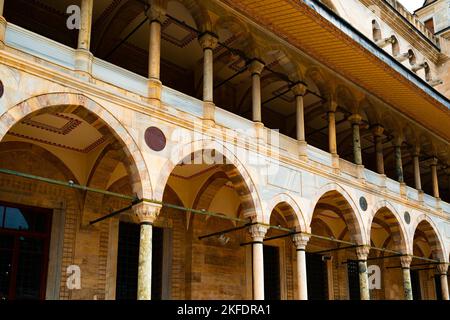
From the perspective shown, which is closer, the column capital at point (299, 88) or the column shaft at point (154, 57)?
the column shaft at point (154, 57)

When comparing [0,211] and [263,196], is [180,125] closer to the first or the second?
[263,196]

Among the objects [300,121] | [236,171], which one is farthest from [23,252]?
[300,121]

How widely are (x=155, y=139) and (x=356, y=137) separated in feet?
23.6

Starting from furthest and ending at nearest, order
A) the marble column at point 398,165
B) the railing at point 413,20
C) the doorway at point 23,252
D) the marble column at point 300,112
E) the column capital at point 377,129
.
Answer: the railing at point 413,20 → the marble column at point 398,165 → the column capital at point 377,129 → the marble column at point 300,112 → the doorway at point 23,252

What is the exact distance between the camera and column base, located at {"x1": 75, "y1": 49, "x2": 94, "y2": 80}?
8.83 metres

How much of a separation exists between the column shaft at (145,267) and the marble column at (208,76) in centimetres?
288

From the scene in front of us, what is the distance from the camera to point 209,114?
1079 centimetres

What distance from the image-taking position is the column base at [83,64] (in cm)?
883

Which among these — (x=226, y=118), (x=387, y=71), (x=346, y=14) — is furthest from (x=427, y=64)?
(x=226, y=118)

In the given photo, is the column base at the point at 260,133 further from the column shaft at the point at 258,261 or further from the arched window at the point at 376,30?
the arched window at the point at 376,30

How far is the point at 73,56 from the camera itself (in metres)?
8.97

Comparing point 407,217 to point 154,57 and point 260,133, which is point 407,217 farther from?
point 154,57

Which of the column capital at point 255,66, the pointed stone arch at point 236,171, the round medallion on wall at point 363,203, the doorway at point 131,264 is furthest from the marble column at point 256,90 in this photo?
the round medallion on wall at point 363,203

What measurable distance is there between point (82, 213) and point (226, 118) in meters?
3.80
